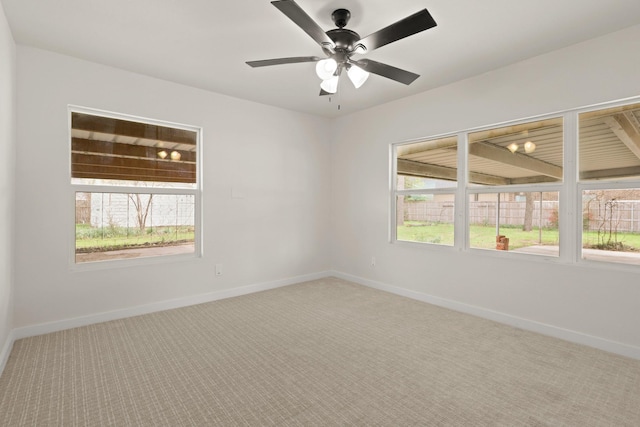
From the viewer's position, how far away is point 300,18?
189cm

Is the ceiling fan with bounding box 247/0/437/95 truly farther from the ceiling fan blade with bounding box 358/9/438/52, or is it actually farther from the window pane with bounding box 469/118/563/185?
the window pane with bounding box 469/118/563/185

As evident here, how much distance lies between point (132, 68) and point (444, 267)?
159 inches

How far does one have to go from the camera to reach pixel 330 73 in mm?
2441

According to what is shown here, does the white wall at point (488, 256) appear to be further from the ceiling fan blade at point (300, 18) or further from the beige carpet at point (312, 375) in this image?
the ceiling fan blade at point (300, 18)

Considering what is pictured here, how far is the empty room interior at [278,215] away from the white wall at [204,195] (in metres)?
A: 0.02

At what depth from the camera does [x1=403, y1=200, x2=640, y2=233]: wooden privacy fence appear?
271 cm

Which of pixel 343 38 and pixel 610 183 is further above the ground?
pixel 343 38

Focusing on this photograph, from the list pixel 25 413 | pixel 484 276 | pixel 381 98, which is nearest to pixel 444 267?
pixel 484 276

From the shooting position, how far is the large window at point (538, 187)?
2.72 metres

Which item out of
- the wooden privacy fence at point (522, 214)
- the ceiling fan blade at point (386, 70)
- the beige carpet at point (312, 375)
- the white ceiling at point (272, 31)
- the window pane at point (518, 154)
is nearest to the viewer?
the beige carpet at point (312, 375)

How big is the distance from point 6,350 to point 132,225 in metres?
1.46

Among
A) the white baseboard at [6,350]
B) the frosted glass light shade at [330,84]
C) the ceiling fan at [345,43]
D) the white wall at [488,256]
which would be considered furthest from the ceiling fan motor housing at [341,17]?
the white baseboard at [6,350]

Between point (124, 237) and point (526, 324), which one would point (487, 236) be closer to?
point (526, 324)

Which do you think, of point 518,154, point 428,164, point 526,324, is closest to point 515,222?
point 518,154
